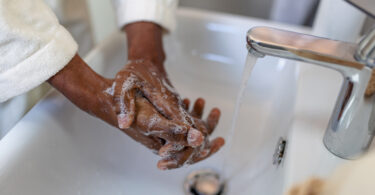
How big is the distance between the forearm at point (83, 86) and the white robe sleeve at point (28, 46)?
13 millimetres

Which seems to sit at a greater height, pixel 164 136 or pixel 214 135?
pixel 164 136

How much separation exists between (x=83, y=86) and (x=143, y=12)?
172 millimetres

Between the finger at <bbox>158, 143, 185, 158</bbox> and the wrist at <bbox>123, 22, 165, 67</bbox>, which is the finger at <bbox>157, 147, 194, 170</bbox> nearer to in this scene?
the finger at <bbox>158, 143, 185, 158</bbox>

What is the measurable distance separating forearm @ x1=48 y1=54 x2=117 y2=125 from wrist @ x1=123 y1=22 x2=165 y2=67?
0.09m

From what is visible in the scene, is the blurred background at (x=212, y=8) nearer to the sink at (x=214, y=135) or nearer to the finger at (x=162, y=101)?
the sink at (x=214, y=135)

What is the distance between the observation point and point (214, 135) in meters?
0.53

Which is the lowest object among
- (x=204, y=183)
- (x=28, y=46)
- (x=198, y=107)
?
(x=204, y=183)

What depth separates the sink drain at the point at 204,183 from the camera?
1.52ft

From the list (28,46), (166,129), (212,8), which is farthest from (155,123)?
(212,8)

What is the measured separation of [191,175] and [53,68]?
257mm

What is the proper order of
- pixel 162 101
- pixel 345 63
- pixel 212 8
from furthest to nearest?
pixel 212 8 → pixel 162 101 → pixel 345 63

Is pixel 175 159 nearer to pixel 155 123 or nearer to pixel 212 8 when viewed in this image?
pixel 155 123

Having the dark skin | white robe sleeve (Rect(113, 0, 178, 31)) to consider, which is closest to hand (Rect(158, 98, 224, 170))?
the dark skin

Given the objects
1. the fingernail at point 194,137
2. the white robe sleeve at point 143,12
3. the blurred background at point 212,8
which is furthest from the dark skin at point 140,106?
the blurred background at point 212,8
